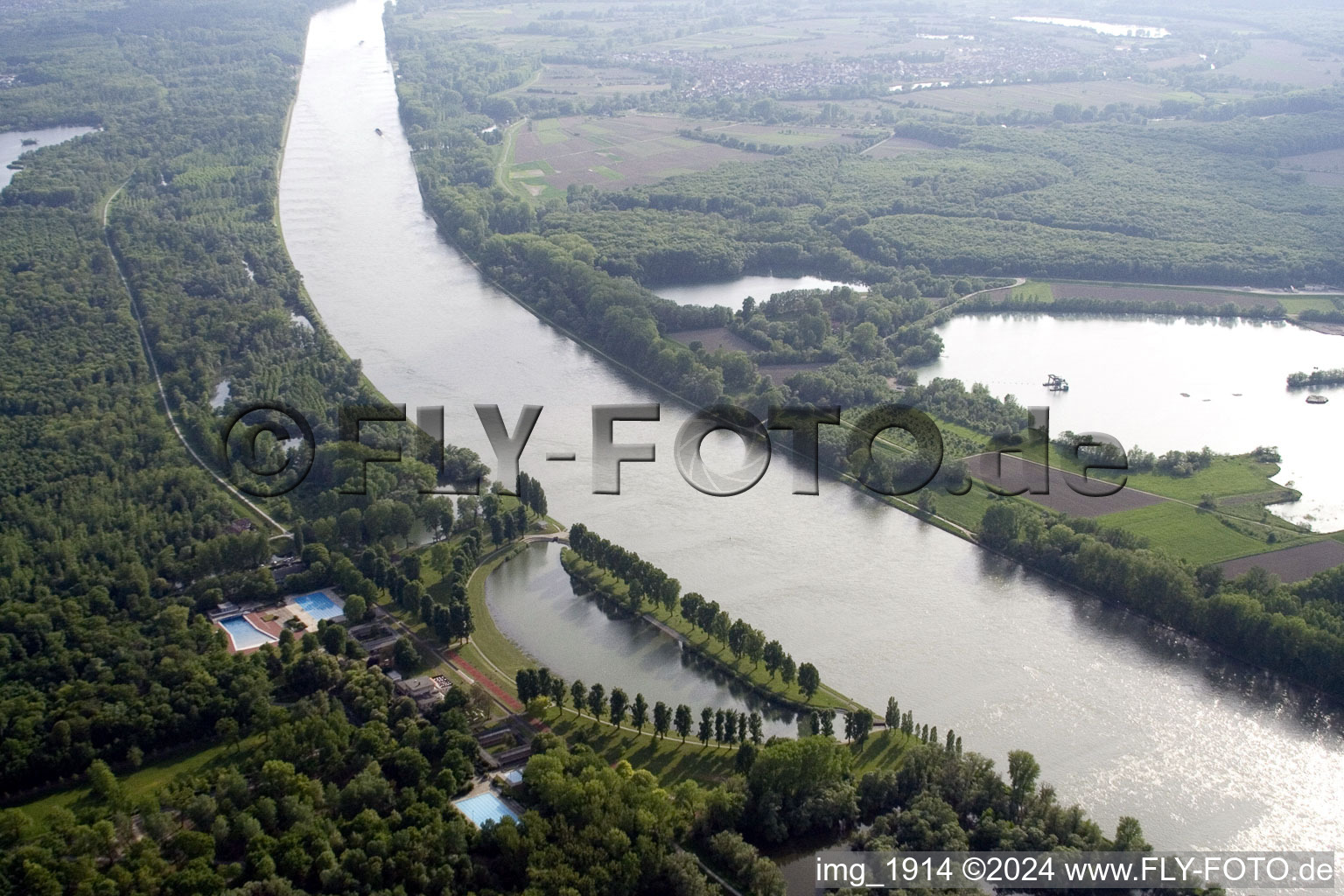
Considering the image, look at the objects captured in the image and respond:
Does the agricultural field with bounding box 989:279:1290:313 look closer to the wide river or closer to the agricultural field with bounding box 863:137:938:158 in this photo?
the wide river

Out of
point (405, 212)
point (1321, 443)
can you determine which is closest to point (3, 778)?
point (1321, 443)

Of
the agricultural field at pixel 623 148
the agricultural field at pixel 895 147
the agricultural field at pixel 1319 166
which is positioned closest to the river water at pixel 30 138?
the agricultural field at pixel 623 148

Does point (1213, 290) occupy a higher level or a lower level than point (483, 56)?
lower

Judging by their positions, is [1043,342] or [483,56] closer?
[1043,342]

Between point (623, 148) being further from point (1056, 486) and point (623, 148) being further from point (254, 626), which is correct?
point (254, 626)

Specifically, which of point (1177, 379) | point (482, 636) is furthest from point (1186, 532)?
point (482, 636)

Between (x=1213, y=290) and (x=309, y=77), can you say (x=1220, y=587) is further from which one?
(x=309, y=77)
